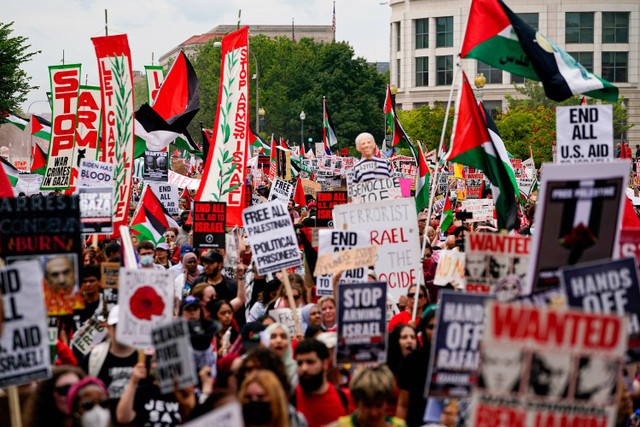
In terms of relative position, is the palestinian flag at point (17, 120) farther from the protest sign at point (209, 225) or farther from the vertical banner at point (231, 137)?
the protest sign at point (209, 225)

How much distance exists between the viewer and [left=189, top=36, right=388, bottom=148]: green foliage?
81062mm

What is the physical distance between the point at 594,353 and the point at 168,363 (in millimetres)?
2089

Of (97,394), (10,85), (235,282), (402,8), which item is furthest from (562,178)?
(402,8)

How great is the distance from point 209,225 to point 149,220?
7.26ft

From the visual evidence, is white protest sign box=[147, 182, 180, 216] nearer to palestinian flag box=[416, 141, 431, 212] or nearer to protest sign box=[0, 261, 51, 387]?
palestinian flag box=[416, 141, 431, 212]

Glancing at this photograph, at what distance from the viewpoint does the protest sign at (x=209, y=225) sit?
13.1 meters

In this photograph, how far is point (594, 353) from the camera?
13.2ft

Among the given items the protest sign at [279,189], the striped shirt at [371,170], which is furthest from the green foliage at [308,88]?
the striped shirt at [371,170]

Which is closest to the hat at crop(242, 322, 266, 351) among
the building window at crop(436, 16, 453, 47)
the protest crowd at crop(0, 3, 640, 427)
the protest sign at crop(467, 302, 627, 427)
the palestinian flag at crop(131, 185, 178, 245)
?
the protest crowd at crop(0, 3, 640, 427)

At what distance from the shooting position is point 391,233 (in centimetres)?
1028

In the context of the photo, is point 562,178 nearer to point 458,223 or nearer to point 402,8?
point 458,223

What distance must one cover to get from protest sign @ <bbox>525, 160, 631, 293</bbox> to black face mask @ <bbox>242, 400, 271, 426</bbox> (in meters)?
1.67

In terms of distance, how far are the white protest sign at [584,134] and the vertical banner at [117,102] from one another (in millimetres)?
6339

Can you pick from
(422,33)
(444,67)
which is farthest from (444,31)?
(444,67)
